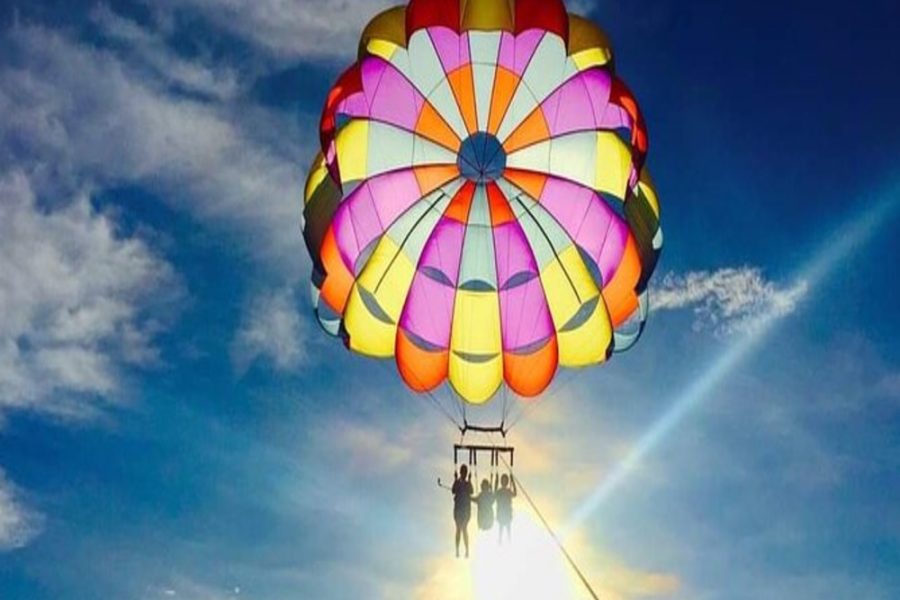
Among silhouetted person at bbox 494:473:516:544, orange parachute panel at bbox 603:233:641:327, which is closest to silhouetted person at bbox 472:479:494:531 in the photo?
silhouetted person at bbox 494:473:516:544

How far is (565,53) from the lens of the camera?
22.7m

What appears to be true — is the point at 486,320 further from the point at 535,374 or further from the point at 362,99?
the point at 362,99

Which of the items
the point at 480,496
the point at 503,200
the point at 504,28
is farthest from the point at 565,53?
the point at 480,496

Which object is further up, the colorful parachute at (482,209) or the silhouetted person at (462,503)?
the colorful parachute at (482,209)

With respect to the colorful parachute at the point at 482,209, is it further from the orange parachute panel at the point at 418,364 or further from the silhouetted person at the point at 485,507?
the silhouetted person at the point at 485,507

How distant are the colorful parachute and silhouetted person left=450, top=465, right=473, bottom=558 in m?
1.87

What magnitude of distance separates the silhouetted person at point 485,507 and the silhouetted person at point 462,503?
20cm

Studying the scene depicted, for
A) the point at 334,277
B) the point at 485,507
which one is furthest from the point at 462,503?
the point at 334,277

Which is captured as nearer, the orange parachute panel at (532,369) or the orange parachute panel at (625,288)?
the orange parachute panel at (625,288)

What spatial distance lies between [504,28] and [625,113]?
9.28 feet

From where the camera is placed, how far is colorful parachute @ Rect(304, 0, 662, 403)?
22.8 metres

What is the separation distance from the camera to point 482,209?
2416cm

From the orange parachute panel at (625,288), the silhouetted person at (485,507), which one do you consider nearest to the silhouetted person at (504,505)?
the silhouetted person at (485,507)

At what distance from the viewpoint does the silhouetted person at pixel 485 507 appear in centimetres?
2291
